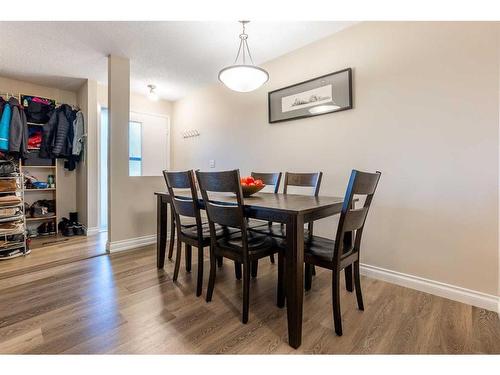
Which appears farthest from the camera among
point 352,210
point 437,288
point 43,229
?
point 43,229

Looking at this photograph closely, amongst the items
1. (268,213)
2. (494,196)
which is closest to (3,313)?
(268,213)

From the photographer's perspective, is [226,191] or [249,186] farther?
[249,186]

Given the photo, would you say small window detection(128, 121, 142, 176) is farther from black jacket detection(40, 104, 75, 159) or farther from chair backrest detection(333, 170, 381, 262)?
chair backrest detection(333, 170, 381, 262)

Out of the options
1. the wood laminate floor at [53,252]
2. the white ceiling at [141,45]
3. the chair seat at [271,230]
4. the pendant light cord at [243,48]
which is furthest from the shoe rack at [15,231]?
the pendant light cord at [243,48]

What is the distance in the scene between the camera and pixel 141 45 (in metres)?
2.63

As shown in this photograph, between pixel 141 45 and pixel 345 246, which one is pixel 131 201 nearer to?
pixel 141 45

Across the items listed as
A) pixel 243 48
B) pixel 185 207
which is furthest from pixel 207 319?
pixel 243 48

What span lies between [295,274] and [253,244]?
1.38 ft

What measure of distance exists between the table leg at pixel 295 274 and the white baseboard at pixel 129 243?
229 centimetres

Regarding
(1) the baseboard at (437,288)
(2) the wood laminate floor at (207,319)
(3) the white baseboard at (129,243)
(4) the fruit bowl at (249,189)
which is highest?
(4) the fruit bowl at (249,189)

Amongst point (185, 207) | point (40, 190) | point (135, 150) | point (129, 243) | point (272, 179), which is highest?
Result: point (135, 150)

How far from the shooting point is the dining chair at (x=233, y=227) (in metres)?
1.45

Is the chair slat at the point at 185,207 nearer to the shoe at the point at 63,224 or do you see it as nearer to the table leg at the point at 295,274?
the table leg at the point at 295,274
